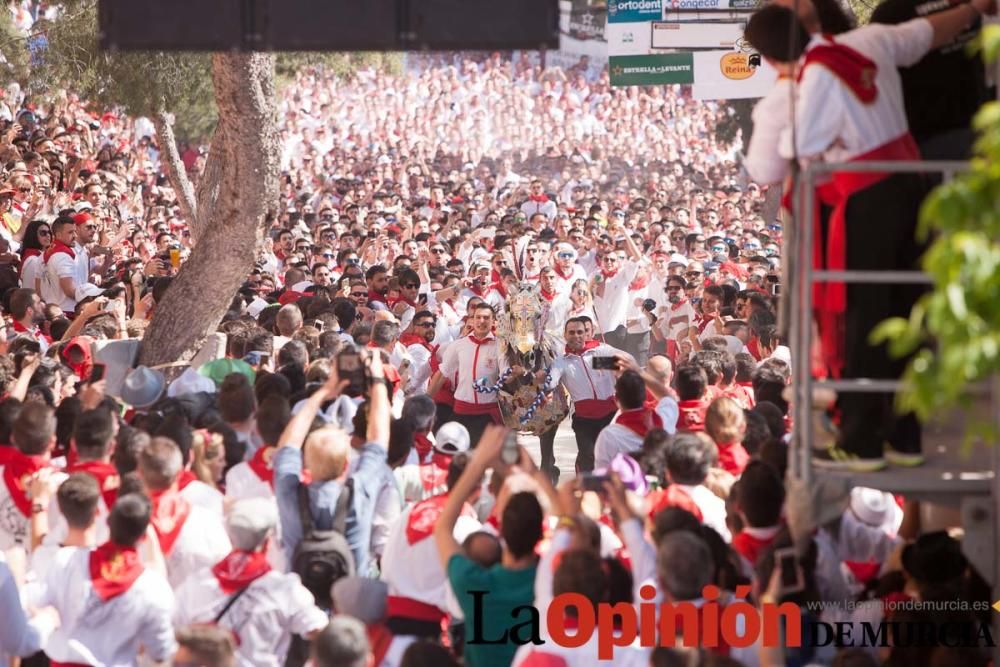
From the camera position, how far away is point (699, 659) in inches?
214

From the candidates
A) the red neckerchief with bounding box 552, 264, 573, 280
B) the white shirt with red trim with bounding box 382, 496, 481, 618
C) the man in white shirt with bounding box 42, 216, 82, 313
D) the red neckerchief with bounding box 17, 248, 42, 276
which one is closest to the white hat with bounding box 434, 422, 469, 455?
the white shirt with red trim with bounding box 382, 496, 481, 618

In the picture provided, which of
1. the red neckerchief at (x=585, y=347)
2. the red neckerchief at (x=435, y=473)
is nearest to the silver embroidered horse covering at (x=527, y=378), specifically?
the red neckerchief at (x=585, y=347)

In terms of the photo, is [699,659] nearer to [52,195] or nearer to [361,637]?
[361,637]

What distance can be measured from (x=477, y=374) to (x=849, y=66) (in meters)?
6.72

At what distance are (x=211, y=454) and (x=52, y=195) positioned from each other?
10943 millimetres

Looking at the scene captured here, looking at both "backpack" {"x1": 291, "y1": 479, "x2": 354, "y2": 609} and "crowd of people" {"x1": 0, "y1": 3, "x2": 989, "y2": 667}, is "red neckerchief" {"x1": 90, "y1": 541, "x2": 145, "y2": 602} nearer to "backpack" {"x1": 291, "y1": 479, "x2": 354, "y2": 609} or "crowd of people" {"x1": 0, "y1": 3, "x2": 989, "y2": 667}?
"crowd of people" {"x1": 0, "y1": 3, "x2": 989, "y2": 667}

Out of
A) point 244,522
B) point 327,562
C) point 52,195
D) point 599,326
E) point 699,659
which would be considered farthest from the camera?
point 52,195

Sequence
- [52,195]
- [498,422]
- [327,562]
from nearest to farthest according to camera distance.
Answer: [327,562]
[498,422]
[52,195]

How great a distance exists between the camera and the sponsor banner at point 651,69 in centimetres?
1961

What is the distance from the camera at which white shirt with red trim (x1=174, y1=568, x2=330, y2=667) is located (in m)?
6.20

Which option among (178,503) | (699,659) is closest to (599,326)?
(178,503)

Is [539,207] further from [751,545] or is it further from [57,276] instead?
[751,545]

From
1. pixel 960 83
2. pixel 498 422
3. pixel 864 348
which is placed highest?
pixel 960 83

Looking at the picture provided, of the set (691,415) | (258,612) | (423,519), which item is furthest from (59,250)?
(258,612)
